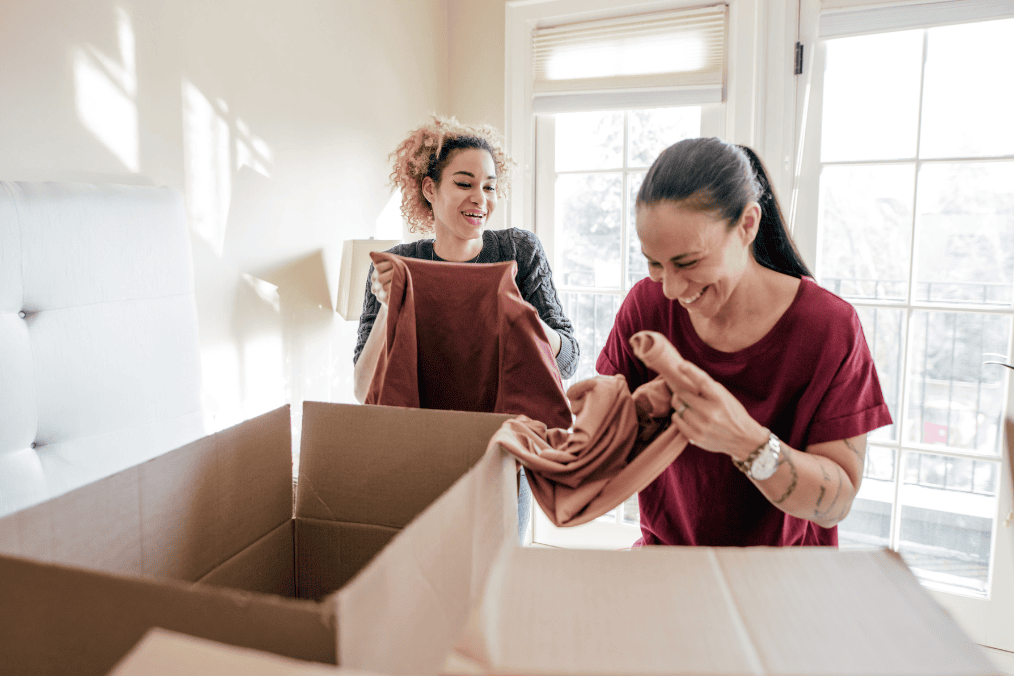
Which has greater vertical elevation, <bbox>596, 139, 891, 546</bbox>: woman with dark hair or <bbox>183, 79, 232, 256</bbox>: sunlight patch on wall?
<bbox>183, 79, 232, 256</bbox>: sunlight patch on wall

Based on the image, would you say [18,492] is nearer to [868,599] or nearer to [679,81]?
[868,599]

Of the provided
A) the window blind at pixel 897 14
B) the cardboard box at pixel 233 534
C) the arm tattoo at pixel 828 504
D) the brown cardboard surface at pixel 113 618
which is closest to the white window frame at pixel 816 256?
the window blind at pixel 897 14

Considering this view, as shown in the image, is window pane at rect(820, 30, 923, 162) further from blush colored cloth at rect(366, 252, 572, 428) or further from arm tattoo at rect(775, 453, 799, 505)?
arm tattoo at rect(775, 453, 799, 505)

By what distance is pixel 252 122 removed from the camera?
197 centimetres

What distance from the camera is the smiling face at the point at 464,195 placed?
166cm

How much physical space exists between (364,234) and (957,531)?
7.87 feet

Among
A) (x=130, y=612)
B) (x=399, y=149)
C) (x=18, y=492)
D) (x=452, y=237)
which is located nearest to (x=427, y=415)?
(x=130, y=612)

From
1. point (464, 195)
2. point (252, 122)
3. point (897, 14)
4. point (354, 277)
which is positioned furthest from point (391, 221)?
point (897, 14)

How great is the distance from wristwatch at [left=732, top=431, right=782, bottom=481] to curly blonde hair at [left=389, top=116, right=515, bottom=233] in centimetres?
121

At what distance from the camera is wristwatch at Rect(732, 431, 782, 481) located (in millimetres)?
735

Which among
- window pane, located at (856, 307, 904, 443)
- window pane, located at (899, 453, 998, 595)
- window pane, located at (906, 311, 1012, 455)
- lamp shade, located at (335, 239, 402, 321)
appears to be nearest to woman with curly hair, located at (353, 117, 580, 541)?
lamp shade, located at (335, 239, 402, 321)

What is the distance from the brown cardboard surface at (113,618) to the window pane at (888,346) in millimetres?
2451

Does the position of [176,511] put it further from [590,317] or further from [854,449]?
[590,317]

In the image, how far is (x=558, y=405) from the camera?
948 millimetres
